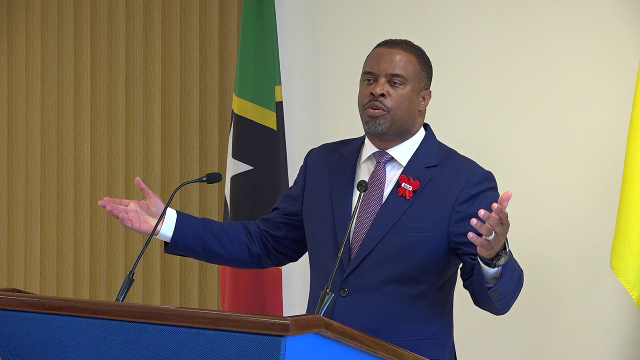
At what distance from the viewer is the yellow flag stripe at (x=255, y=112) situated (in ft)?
11.7

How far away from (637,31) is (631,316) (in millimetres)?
1166

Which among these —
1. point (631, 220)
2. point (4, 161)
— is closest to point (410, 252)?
point (631, 220)

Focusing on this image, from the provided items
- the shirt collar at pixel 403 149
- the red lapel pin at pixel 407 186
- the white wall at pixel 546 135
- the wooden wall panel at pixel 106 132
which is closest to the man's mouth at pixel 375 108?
the shirt collar at pixel 403 149

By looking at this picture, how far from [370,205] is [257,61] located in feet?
5.26

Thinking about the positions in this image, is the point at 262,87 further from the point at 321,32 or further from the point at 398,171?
the point at 398,171

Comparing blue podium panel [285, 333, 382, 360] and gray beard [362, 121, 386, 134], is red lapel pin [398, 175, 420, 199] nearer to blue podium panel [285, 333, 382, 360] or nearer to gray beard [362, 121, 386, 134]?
gray beard [362, 121, 386, 134]

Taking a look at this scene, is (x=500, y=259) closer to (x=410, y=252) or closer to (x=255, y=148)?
(x=410, y=252)

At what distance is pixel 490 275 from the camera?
1.95m

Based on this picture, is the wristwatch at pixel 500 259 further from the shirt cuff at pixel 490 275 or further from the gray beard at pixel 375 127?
the gray beard at pixel 375 127

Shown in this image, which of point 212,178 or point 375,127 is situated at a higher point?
point 375,127

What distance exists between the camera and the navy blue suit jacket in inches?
83.0

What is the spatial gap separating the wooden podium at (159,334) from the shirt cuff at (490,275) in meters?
0.55

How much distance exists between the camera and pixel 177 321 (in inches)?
49.3

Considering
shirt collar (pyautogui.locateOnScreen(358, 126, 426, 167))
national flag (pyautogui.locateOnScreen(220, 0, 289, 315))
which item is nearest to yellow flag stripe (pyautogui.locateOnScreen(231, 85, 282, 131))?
national flag (pyautogui.locateOnScreen(220, 0, 289, 315))
